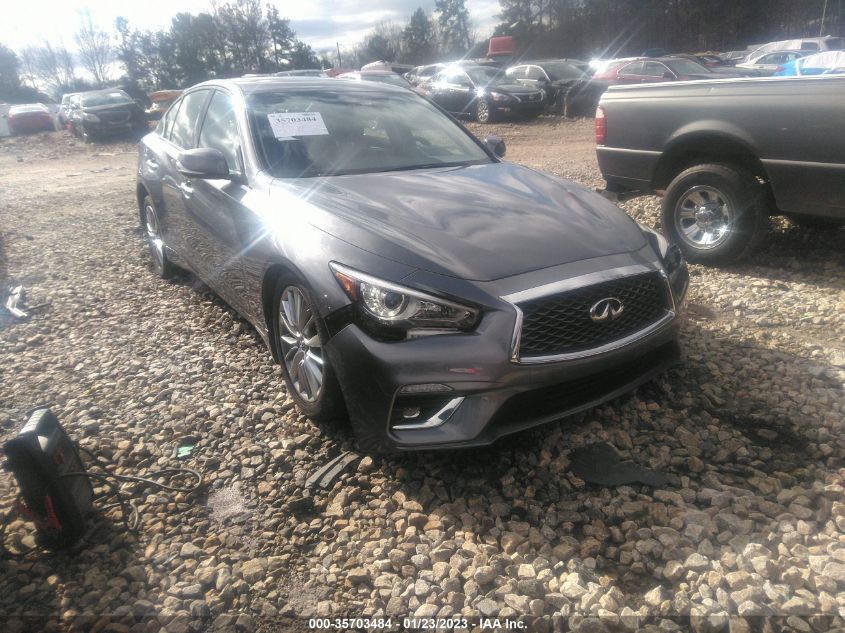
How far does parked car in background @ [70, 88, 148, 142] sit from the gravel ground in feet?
58.7

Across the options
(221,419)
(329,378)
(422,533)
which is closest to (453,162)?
(329,378)

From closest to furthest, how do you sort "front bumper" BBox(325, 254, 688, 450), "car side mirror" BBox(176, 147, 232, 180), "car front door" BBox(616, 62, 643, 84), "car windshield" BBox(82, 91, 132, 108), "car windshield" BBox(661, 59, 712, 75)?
"front bumper" BBox(325, 254, 688, 450) < "car side mirror" BBox(176, 147, 232, 180) < "car windshield" BBox(661, 59, 712, 75) < "car front door" BBox(616, 62, 643, 84) < "car windshield" BBox(82, 91, 132, 108)

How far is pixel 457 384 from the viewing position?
2.35 meters

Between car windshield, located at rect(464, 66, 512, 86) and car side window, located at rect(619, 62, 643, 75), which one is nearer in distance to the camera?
car side window, located at rect(619, 62, 643, 75)

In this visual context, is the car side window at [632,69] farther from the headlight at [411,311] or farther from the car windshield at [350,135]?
the headlight at [411,311]

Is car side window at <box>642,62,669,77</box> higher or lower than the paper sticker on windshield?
lower

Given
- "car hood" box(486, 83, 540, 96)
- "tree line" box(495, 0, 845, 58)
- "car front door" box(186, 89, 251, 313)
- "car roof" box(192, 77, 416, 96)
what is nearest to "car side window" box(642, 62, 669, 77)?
"car hood" box(486, 83, 540, 96)

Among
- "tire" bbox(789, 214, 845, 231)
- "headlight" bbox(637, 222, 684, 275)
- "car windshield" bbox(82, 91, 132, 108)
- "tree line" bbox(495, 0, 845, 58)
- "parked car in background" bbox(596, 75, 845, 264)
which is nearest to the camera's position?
"headlight" bbox(637, 222, 684, 275)

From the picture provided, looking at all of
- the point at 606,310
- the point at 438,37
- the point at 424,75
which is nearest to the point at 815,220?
the point at 606,310

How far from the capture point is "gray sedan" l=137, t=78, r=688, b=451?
7.80ft

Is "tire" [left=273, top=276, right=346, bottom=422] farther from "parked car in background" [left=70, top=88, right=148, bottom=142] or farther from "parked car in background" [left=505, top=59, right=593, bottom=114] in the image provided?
"parked car in background" [left=70, top=88, right=148, bottom=142]

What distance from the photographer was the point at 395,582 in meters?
2.17

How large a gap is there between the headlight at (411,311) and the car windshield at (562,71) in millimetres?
18372

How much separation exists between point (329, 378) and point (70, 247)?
18.7ft
